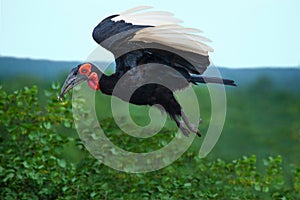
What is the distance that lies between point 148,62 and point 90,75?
0.23 metres

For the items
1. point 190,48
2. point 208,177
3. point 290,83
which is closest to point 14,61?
point 208,177

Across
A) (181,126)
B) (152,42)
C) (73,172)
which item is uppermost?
(152,42)

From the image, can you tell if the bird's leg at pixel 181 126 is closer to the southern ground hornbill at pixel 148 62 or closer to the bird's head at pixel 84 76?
the southern ground hornbill at pixel 148 62

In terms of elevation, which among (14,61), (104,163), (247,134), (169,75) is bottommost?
(247,134)

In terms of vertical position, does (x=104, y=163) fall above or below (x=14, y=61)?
below

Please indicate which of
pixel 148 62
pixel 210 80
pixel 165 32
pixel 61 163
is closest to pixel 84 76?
pixel 148 62

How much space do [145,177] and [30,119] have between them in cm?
77

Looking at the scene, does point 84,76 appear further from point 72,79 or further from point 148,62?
point 148,62

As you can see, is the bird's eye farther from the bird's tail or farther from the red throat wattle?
the bird's tail

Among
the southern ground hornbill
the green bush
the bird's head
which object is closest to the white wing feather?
the southern ground hornbill

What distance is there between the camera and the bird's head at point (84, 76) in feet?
8.95

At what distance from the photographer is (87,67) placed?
9.04 ft

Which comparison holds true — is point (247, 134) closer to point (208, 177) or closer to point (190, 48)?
point (208, 177)

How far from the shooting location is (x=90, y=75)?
274cm
